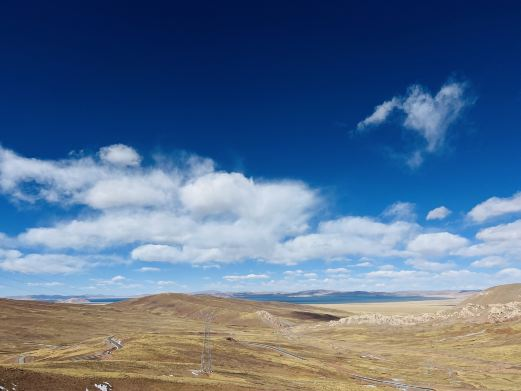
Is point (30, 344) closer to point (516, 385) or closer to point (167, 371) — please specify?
point (167, 371)

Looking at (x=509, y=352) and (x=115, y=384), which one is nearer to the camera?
(x=115, y=384)

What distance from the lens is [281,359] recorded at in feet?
492

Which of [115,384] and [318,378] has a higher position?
[115,384]

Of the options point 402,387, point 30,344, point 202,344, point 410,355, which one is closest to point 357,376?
point 402,387

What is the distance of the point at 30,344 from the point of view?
7603 inches

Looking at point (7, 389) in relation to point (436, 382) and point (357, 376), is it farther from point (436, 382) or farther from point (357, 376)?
point (436, 382)

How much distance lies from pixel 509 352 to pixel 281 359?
10772cm

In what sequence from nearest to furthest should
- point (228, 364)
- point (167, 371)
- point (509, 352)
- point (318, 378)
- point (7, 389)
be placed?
→ 1. point (7, 389)
2. point (167, 371)
3. point (318, 378)
4. point (228, 364)
5. point (509, 352)

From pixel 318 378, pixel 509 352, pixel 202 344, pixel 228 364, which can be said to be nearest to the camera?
pixel 318 378

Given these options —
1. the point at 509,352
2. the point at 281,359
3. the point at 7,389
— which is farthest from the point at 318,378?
the point at 509,352

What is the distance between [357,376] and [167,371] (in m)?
63.9

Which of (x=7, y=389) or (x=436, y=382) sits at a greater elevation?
(x=7, y=389)

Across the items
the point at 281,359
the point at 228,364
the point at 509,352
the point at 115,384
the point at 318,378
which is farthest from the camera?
the point at 509,352

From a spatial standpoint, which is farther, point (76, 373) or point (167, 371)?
point (167, 371)
